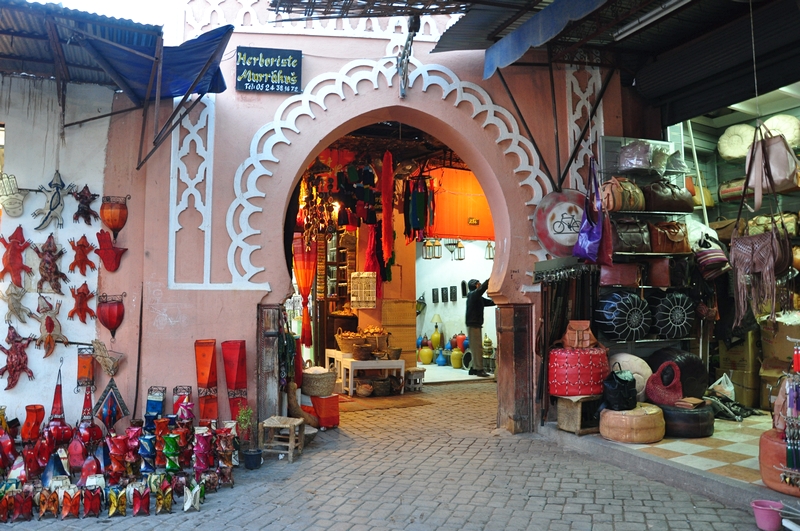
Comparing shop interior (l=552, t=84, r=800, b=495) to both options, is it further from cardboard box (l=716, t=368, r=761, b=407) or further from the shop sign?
the shop sign

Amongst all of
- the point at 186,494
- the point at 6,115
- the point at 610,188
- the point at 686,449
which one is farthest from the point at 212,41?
the point at 686,449

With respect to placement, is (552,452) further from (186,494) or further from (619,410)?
(186,494)

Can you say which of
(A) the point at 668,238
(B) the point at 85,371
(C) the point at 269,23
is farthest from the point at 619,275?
(B) the point at 85,371

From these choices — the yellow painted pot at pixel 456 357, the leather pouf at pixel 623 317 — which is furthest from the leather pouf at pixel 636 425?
the yellow painted pot at pixel 456 357

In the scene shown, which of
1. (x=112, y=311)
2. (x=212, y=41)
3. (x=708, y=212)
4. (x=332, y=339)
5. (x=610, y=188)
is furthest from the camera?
(x=332, y=339)

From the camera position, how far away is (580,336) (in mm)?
6938

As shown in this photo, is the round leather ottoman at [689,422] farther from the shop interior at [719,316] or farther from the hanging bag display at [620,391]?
the hanging bag display at [620,391]

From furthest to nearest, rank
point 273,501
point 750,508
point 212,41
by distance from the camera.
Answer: point 212,41 → point 273,501 → point 750,508

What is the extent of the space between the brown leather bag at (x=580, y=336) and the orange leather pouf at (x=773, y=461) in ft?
7.29

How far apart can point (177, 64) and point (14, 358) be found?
3.24 m

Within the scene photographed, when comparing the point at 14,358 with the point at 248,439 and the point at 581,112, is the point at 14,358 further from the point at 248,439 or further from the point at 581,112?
the point at 581,112

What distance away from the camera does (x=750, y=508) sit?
4.79m

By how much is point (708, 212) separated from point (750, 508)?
5.47 meters

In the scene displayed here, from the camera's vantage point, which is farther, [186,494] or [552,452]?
[552,452]
